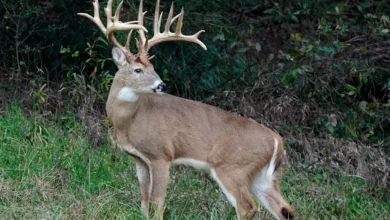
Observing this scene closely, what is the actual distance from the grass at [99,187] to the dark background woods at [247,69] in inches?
17.2

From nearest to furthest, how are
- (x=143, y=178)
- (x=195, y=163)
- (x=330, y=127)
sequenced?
(x=195, y=163), (x=143, y=178), (x=330, y=127)

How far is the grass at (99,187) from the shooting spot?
6891mm

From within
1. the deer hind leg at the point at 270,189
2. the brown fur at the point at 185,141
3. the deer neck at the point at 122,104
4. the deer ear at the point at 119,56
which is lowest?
the deer hind leg at the point at 270,189

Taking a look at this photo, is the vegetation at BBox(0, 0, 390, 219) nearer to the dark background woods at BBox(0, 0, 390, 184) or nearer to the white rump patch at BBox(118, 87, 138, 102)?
the dark background woods at BBox(0, 0, 390, 184)

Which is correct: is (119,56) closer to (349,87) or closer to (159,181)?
(159,181)

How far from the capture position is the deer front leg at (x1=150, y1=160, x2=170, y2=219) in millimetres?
7168

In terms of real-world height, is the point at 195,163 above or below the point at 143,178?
above

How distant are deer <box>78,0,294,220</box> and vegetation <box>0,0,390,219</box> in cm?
36

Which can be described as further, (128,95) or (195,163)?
(128,95)

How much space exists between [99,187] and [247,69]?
117 inches

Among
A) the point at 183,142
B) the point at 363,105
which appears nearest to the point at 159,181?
the point at 183,142

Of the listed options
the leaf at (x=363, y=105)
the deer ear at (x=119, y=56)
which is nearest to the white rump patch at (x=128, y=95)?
the deer ear at (x=119, y=56)

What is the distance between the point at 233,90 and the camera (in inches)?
384

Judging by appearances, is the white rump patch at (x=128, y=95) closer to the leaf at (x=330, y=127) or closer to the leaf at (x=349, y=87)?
the leaf at (x=330, y=127)
